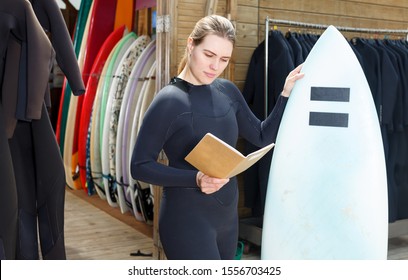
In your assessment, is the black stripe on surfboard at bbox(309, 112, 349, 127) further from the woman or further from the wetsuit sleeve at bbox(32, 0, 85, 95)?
the wetsuit sleeve at bbox(32, 0, 85, 95)

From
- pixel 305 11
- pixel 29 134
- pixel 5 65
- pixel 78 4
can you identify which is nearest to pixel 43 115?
pixel 29 134

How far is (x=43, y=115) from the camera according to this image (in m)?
2.07

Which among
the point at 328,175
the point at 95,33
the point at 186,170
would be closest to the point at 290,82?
the point at 328,175

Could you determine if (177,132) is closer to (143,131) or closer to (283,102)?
(143,131)

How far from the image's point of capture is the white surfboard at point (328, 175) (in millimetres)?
2053

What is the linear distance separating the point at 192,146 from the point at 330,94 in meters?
0.79

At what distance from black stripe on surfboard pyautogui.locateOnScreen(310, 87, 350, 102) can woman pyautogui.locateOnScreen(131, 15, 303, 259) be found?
0.60 m

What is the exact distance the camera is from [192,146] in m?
1.57

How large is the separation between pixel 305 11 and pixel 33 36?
6.97 ft

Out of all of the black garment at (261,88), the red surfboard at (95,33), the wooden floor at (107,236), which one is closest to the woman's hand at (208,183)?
the black garment at (261,88)

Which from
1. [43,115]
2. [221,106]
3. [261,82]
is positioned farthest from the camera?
[261,82]

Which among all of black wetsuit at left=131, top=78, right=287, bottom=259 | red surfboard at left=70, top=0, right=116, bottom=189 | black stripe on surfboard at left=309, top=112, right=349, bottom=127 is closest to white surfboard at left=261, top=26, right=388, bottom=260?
black stripe on surfboard at left=309, top=112, right=349, bottom=127

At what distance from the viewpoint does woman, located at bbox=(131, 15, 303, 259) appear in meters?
1.51

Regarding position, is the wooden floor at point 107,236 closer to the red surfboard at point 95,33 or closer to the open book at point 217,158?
the red surfboard at point 95,33
